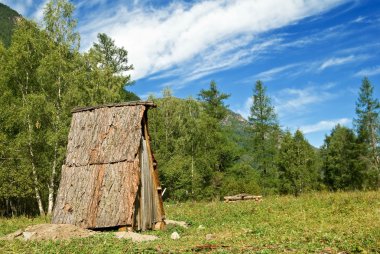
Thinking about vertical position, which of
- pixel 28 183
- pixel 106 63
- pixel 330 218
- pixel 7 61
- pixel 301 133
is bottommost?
pixel 330 218

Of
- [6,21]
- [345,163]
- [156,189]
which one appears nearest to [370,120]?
[345,163]

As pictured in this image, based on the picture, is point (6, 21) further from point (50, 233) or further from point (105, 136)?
point (50, 233)

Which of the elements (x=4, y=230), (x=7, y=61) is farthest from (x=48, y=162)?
(x=4, y=230)

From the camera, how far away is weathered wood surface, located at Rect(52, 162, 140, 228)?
632 inches

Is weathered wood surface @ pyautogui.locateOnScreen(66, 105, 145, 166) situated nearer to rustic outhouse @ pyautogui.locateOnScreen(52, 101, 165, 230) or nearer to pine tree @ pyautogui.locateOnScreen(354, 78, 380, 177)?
rustic outhouse @ pyautogui.locateOnScreen(52, 101, 165, 230)

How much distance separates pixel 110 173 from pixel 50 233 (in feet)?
12.2

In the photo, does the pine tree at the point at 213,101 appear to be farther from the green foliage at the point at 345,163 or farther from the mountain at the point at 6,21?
the mountain at the point at 6,21

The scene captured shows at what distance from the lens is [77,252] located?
10.9 m

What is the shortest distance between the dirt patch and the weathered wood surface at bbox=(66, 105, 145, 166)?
3.48 m

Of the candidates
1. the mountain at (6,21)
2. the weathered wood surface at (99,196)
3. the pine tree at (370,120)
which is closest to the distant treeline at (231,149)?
the pine tree at (370,120)

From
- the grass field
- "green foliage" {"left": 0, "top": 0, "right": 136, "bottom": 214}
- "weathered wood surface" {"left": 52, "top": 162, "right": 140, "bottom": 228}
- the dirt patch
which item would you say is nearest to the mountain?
"green foliage" {"left": 0, "top": 0, "right": 136, "bottom": 214}

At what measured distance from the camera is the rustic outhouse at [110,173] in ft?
A: 53.2

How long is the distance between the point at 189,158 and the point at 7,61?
22719 mm

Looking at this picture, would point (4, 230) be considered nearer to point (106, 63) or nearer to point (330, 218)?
point (330, 218)
